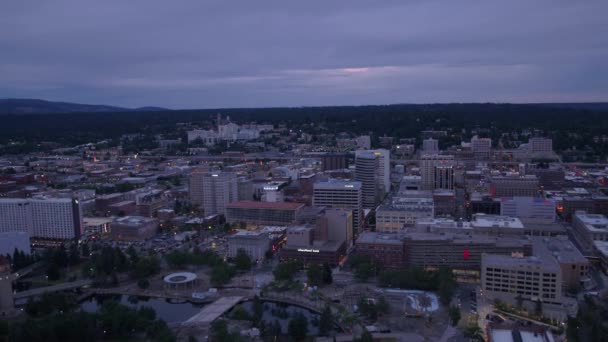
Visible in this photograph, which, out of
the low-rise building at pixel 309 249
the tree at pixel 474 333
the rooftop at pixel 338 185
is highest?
the rooftop at pixel 338 185

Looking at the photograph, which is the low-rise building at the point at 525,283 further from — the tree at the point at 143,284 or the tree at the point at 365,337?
the tree at the point at 143,284

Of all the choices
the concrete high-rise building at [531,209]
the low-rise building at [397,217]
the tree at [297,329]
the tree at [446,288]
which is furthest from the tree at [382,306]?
the concrete high-rise building at [531,209]

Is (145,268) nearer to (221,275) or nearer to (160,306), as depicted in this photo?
(160,306)

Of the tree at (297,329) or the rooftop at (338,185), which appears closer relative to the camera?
the tree at (297,329)

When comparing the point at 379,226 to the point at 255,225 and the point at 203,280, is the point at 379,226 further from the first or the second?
the point at 203,280

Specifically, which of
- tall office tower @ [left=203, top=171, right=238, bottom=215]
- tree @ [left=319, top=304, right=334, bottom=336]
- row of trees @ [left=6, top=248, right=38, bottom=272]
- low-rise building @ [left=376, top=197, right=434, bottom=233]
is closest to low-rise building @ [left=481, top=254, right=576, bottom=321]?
tree @ [left=319, top=304, right=334, bottom=336]

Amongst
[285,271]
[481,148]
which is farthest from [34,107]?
[285,271]

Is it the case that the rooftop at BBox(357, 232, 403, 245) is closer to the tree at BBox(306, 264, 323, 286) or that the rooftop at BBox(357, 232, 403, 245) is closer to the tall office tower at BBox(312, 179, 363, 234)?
the tree at BBox(306, 264, 323, 286)

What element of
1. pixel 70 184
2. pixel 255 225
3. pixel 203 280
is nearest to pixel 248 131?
pixel 70 184
